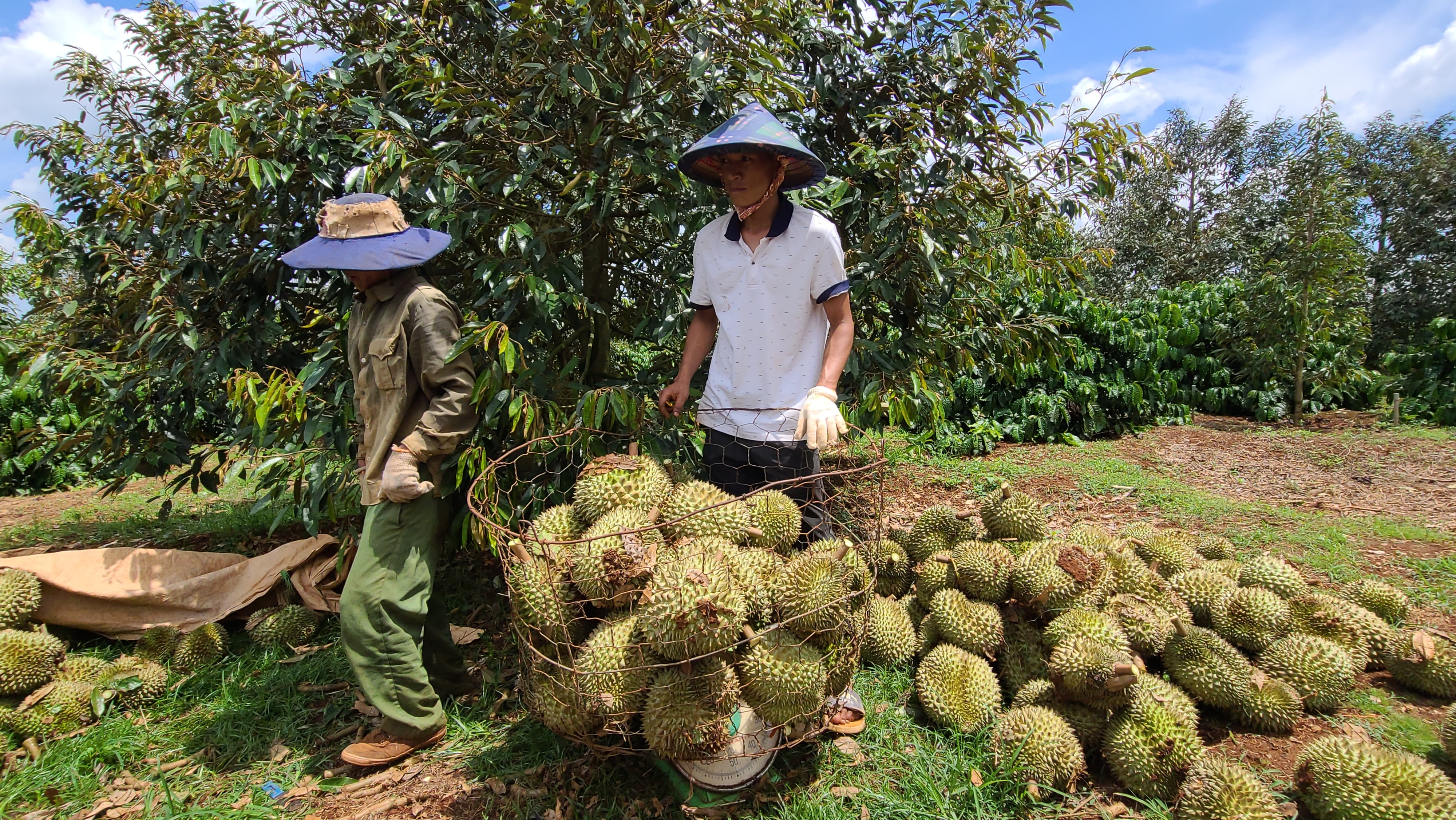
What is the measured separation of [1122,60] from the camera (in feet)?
11.4

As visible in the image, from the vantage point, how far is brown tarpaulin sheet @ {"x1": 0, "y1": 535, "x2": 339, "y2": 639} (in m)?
3.38

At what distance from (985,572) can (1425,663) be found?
5.07 ft

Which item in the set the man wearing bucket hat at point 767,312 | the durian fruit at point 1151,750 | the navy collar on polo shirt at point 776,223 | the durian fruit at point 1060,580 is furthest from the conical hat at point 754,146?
the durian fruit at point 1151,750

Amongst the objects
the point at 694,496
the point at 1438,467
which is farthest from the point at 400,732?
the point at 1438,467

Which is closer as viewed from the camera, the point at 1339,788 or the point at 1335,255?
the point at 1339,788

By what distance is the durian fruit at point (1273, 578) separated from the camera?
2754 mm

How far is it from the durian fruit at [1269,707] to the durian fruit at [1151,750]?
0.94ft

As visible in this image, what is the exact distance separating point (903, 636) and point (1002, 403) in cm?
602

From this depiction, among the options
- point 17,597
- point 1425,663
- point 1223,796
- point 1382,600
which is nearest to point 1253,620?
point 1425,663

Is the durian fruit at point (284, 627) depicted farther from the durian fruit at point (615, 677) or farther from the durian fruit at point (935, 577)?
the durian fruit at point (935, 577)

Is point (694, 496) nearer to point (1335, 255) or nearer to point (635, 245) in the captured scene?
point (635, 245)

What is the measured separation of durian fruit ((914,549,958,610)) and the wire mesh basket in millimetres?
471

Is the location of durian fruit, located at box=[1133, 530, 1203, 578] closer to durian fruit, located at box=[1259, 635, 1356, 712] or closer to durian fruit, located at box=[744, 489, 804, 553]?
durian fruit, located at box=[1259, 635, 1356, 712]

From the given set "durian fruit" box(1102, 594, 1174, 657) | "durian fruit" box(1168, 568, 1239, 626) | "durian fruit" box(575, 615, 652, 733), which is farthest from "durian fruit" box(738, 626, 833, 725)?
"durian fruit" box(1168, 568, 1239, 626)
